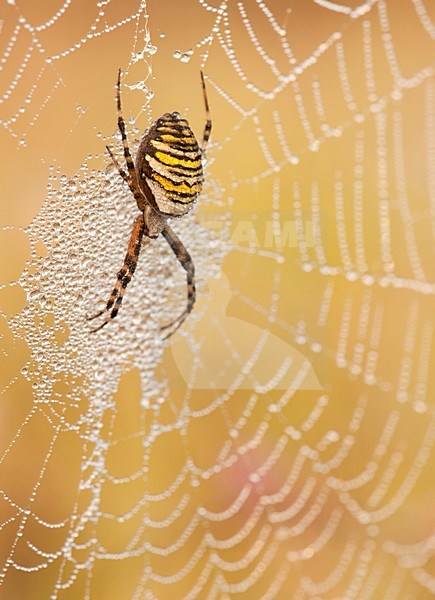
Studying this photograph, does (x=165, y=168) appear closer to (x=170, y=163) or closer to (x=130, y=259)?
(x=170, y=163)

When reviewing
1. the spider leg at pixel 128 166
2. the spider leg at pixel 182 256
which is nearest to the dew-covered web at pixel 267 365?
the spider leg at pixel 182 256

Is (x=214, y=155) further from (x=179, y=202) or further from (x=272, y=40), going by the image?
(x=179, y=202)

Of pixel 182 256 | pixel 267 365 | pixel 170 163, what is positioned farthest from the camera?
pixel 267 365

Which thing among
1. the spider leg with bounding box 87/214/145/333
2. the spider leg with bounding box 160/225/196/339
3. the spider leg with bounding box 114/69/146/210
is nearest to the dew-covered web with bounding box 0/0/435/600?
the spider leg with bounding box 160/225/196/339

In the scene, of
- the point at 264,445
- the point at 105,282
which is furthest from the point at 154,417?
the point at 105,282

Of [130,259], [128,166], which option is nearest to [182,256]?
[130,259]

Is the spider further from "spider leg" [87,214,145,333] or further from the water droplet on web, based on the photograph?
the water droplet on web

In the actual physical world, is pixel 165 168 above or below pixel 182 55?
below
